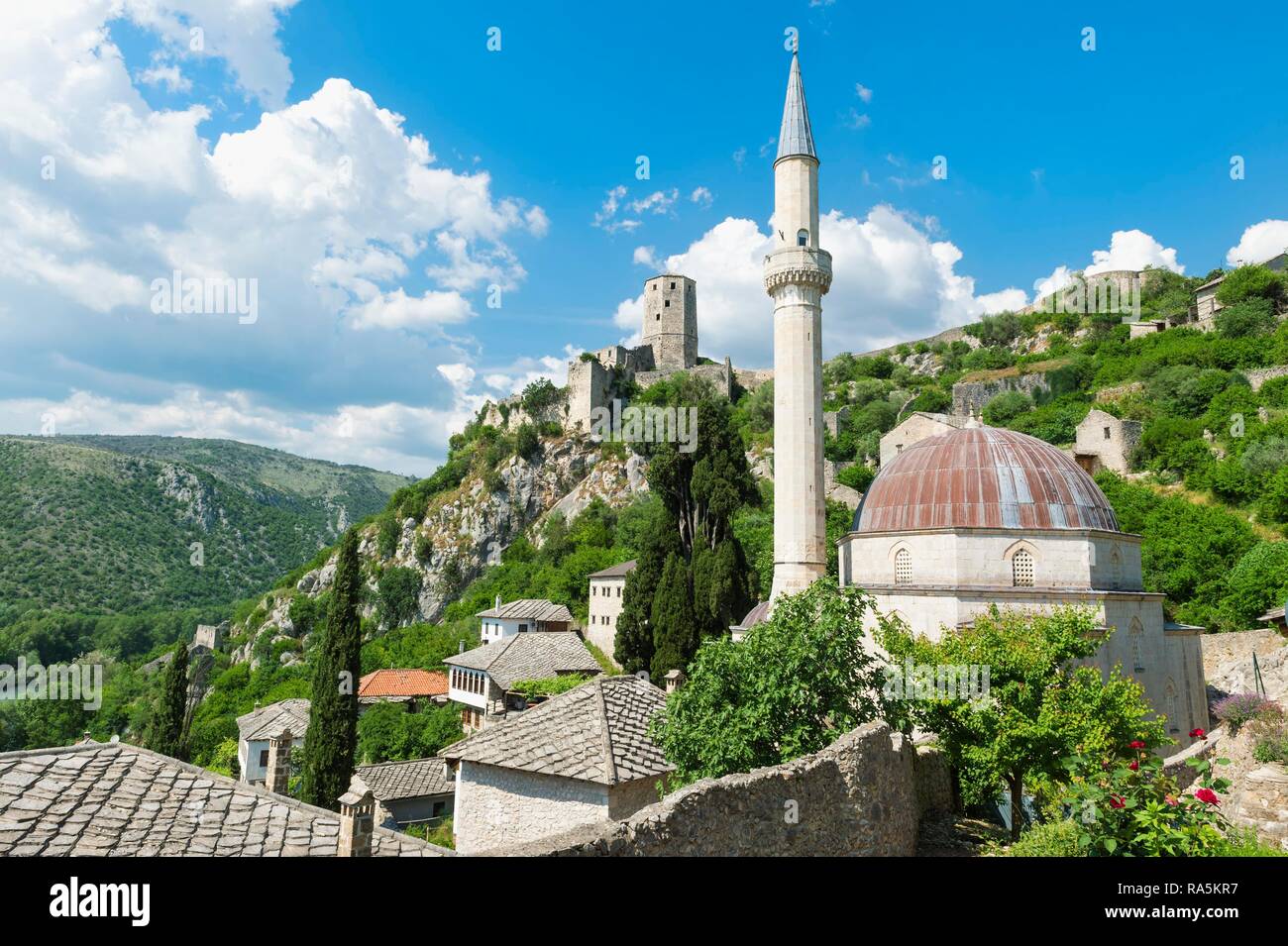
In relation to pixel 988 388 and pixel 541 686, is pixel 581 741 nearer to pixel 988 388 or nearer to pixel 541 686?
pixel 541 686

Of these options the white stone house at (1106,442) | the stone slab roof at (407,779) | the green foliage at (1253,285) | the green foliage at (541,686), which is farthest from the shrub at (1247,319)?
the stone slab roof at (407,779)

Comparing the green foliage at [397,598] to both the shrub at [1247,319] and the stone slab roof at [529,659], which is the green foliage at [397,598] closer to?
the stone slab roof at [529,659]

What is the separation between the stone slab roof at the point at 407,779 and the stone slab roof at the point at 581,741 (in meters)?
13.5

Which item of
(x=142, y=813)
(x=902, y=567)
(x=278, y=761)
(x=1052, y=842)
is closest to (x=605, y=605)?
(x=902, y=567)

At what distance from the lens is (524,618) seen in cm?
4447

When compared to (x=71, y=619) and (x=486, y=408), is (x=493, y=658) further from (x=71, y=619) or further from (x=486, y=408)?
(x=71, y=619)

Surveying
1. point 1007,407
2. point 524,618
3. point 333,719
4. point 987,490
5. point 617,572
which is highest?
point 1007,407

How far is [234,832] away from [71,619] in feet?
292

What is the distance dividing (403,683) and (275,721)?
7819 mm

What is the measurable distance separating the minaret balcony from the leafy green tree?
15.9 metres

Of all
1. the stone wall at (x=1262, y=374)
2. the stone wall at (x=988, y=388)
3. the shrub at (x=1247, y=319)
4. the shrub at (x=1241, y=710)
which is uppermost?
the shrub at (x=1247, y=319)

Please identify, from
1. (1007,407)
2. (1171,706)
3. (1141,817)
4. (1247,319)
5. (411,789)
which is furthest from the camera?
(1007,407)

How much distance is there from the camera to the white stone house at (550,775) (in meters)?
10.9
